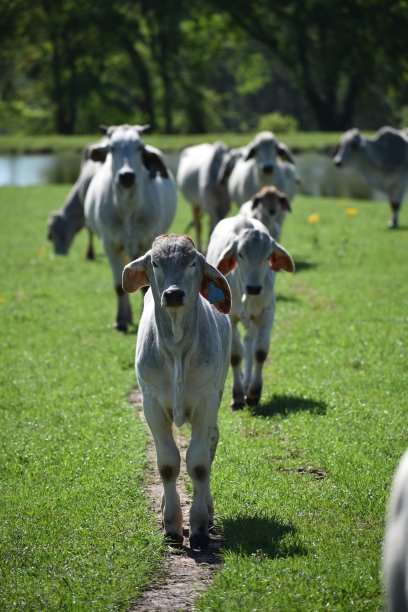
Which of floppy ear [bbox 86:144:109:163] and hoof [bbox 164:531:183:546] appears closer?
hoof [bbox 164:531:183:546]

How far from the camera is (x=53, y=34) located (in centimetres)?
6238

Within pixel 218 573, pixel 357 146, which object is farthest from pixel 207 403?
pixel 357 146

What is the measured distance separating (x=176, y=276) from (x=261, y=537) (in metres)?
1.70

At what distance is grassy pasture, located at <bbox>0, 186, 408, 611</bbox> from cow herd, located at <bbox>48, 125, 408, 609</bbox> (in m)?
0.43

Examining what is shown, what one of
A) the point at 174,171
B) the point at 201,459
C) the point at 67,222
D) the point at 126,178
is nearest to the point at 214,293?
the point at 201,459

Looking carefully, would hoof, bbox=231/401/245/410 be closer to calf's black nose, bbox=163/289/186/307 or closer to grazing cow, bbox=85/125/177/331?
calf's black nose, bbox=163/289/186/307

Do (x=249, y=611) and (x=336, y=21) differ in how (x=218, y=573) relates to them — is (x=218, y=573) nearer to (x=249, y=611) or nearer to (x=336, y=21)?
(x=249, y=611)

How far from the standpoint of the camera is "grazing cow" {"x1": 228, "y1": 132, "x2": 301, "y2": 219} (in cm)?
1655

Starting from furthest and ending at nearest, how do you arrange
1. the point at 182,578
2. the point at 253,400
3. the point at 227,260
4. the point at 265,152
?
1. the point at 265,152
2. the point at 253,400
3. the point at 227,260
4. the point at 182,578

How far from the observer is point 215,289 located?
21.1 feet

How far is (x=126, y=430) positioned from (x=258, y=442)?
3.99 feet

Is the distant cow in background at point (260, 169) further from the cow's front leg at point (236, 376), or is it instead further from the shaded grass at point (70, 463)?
the cow's front leg at point (236, 376)

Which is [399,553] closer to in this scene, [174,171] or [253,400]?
[253,400]

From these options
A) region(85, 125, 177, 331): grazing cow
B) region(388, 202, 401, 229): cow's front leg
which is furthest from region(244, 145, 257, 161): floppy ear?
region(388, 202, 401, 229): cow's front leg
